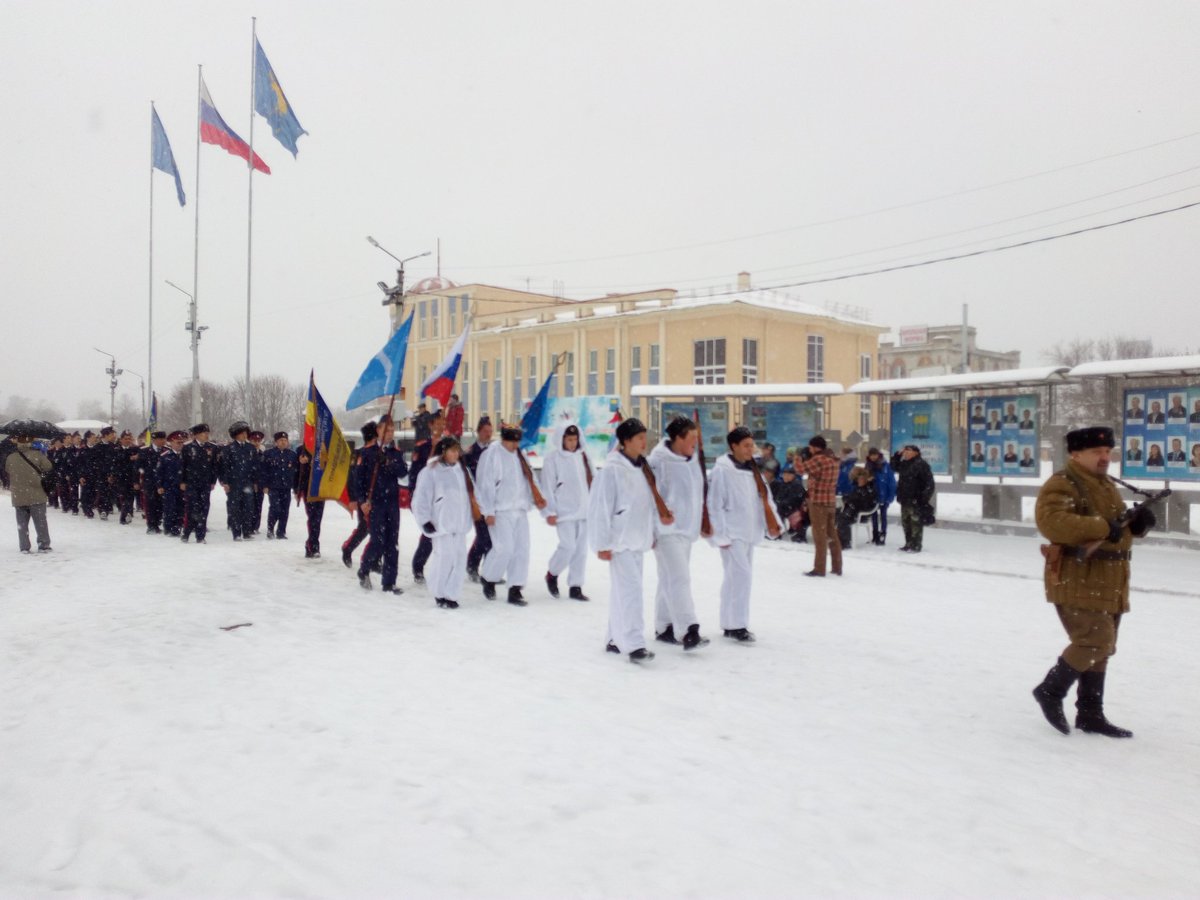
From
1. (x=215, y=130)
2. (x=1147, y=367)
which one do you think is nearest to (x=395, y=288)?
(x=215, y=130)

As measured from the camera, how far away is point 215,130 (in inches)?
1108

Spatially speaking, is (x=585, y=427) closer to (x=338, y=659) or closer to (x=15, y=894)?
(x=338, y=659)

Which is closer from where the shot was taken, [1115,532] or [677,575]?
[1115,532]

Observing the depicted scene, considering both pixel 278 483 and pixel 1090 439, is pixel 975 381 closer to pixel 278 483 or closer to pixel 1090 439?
pixel 1090 439

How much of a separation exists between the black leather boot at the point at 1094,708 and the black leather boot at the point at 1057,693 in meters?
0.11

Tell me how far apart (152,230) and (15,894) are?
3848 cm

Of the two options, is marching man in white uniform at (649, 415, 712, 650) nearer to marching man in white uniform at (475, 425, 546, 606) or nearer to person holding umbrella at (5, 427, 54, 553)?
marching man in white uniform at (475, 425, 546, 606)

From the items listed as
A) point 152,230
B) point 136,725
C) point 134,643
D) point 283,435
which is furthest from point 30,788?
point 152,230

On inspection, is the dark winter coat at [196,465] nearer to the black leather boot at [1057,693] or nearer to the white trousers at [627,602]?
the white trousers at [627,602]

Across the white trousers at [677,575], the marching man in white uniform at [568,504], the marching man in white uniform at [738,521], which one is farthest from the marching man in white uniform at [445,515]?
the marching man in white uniform at [738,521]

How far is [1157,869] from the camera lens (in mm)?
3459

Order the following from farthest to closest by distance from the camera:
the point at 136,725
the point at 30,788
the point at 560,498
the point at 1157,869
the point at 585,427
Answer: the point at 585,427 → the point at 560,498 → the point at 136,725 → the point at 30,788 → the point at 1157,869

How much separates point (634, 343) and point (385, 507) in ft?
126

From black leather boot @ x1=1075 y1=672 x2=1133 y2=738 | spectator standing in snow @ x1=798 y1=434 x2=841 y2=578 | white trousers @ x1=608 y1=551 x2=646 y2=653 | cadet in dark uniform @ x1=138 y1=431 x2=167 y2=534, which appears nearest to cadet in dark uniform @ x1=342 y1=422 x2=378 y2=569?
white trousers @ x1=608 y1=551 x2=646 y2=653
